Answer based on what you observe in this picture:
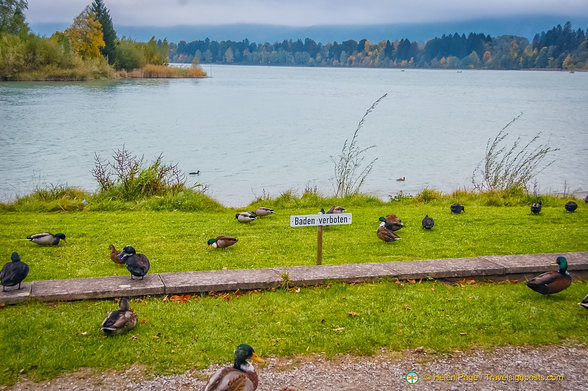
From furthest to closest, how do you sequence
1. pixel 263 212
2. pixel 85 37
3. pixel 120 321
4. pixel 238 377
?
pixel 85 37 → pixel 263 212 → pixel 120 321 → pixel 238 377

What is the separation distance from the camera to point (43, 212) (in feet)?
35.6

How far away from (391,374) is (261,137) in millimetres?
26025

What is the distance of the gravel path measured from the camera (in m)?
4.17

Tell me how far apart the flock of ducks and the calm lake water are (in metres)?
6.18

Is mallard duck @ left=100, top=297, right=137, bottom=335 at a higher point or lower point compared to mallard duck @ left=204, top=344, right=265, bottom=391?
lower

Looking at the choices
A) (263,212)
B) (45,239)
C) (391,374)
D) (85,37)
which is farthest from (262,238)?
(85,37)

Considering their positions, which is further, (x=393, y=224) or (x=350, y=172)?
(x=350, y=172)

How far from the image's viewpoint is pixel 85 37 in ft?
218

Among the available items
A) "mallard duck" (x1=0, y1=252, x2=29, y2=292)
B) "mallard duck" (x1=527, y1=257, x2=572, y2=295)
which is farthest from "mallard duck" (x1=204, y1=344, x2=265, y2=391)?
"mallard duck" (x1=527, y1=257, x2=572, y2=295)

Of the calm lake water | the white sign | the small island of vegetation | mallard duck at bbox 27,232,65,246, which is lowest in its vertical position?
the calm lake water

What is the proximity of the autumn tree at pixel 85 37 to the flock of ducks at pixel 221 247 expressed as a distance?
207 feet

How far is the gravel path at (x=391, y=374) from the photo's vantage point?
4.17 m

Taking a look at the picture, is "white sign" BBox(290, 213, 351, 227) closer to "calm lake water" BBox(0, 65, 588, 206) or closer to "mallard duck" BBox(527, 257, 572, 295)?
"mallard duck" BBox(527, 257, 572, 295)

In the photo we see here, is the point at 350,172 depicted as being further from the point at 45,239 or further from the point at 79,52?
the point at 79,52
